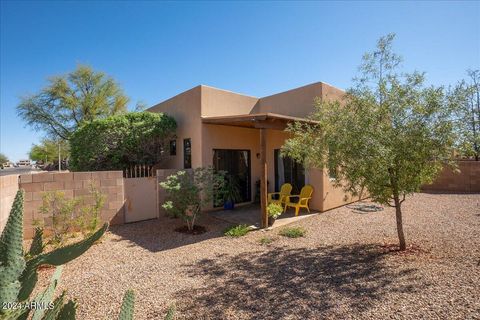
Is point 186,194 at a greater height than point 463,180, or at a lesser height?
greater

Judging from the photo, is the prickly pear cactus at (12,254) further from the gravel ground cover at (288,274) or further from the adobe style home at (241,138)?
the adobe style home at (241,138)

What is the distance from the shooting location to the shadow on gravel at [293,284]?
142 inches

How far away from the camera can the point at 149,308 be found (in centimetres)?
371

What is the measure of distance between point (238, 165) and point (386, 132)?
23.7 ft

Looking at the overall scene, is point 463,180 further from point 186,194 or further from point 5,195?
point 5,195

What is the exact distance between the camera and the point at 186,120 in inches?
435

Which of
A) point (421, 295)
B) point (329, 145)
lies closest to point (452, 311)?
point (421, 295)

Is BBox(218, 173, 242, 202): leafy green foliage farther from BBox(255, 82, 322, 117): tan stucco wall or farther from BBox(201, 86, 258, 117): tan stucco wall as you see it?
BBox(255, 82, 322, 117): tan stucco wall

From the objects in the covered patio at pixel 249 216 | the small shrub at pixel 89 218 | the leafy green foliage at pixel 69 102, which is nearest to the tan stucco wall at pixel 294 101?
the covered patio at pixel 249 216

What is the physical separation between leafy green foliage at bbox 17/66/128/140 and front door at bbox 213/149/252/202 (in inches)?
815

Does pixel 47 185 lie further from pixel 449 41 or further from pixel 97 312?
pixel 449 41

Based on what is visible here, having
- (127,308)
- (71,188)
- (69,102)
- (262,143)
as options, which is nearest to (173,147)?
(71,188)

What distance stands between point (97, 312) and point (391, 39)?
7699 millimetres

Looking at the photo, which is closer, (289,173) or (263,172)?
(263,172)
